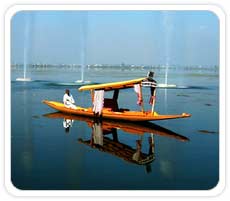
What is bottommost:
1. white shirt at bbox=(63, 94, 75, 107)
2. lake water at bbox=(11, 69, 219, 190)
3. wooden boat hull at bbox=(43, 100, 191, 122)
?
lake water at bbox=(11, 69, 219, 190)

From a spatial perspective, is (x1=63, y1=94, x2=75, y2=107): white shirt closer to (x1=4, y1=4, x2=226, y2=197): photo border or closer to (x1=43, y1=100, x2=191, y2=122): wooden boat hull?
(x1=43, y1=100, x2=191, y2=122): wooden boat hull

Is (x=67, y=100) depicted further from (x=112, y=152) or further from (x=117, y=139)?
(x=112, y=152)

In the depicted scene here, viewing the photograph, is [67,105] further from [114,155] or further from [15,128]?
[114,155]

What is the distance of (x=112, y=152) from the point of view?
3.22 metres

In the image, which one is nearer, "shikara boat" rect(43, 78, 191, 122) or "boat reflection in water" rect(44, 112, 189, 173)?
"boat reflection in water" rect(44, 112, 189, 173)

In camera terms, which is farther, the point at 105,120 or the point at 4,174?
the point at 105,120

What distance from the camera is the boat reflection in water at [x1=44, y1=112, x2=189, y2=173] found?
3.16 metres

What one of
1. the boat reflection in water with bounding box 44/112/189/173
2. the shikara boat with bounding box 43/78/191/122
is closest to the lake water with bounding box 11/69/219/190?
the boat reflection in water with bounding box 44/112/189/173

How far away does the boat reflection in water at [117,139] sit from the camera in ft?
10.4

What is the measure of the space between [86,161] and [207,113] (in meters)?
2.17
